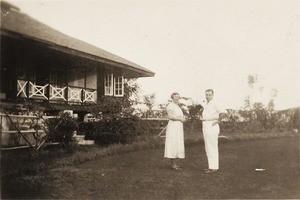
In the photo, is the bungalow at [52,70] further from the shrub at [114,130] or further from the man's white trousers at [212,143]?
the man's white trousers at [212,143]

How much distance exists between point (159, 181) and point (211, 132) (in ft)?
4.73

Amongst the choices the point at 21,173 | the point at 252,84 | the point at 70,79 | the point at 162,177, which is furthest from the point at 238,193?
the point at 252,84

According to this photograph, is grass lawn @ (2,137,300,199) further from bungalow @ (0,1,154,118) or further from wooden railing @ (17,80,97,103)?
wooden railing @ (17,80,97,103)

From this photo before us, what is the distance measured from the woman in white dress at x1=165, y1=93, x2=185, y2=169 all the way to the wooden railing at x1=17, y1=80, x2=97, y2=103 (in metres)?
6.54

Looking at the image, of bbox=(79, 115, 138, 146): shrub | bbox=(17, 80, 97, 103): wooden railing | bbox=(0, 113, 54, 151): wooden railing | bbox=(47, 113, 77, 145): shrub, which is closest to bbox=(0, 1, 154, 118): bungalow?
bbox=(17, 80, 97, 103): wooden railing

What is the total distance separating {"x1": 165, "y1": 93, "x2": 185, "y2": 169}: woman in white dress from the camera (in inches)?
299

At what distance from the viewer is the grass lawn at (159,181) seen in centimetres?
559

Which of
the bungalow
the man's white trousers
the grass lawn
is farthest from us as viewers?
the bungalow

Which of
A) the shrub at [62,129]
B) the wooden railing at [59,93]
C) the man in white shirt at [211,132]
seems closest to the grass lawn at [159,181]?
the man in white shirt at [211,132]

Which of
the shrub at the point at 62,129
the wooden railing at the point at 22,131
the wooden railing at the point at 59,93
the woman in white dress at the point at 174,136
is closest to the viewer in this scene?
the woman in white dress at the point at 174,136

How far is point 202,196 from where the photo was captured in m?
5.50

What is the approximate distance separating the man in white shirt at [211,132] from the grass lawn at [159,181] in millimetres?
239

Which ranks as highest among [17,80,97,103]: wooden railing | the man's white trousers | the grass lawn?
[17,80,97,103]: wooden railing

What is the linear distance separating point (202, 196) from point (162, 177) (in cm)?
140
